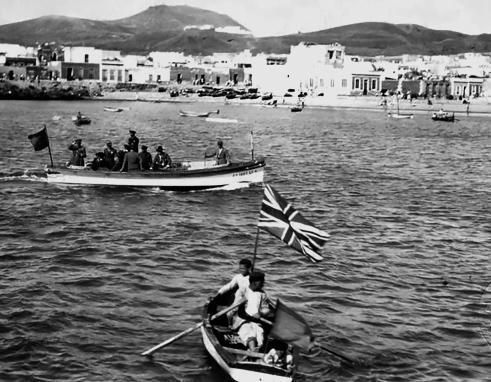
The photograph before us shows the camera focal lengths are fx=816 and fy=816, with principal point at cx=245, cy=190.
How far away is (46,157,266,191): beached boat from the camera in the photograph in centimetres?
3491

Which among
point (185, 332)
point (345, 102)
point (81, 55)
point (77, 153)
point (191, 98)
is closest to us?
point (185, 332)

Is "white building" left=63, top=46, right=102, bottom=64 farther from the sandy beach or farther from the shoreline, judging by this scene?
the sandy beach

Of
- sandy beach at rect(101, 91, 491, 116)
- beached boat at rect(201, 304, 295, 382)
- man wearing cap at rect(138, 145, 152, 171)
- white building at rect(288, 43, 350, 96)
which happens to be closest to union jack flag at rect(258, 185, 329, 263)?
beached boat at rect(201, 304, 295, 382)

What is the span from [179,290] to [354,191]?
21.4 m

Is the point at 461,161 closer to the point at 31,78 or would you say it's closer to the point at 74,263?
the point at 74,263

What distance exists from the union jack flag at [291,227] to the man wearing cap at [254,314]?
3.11ft

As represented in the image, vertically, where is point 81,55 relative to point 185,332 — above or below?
above

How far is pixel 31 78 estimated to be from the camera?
180 metres

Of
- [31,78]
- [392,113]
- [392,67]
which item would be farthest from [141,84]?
[392,113]

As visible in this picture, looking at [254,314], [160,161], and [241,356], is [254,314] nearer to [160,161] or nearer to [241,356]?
[241,356]

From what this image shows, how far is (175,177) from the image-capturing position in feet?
116


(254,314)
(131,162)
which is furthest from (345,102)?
(254,314)

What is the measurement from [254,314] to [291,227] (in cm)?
181

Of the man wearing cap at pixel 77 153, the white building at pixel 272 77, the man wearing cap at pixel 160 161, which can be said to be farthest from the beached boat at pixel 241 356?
the white building at pixel 272 77
